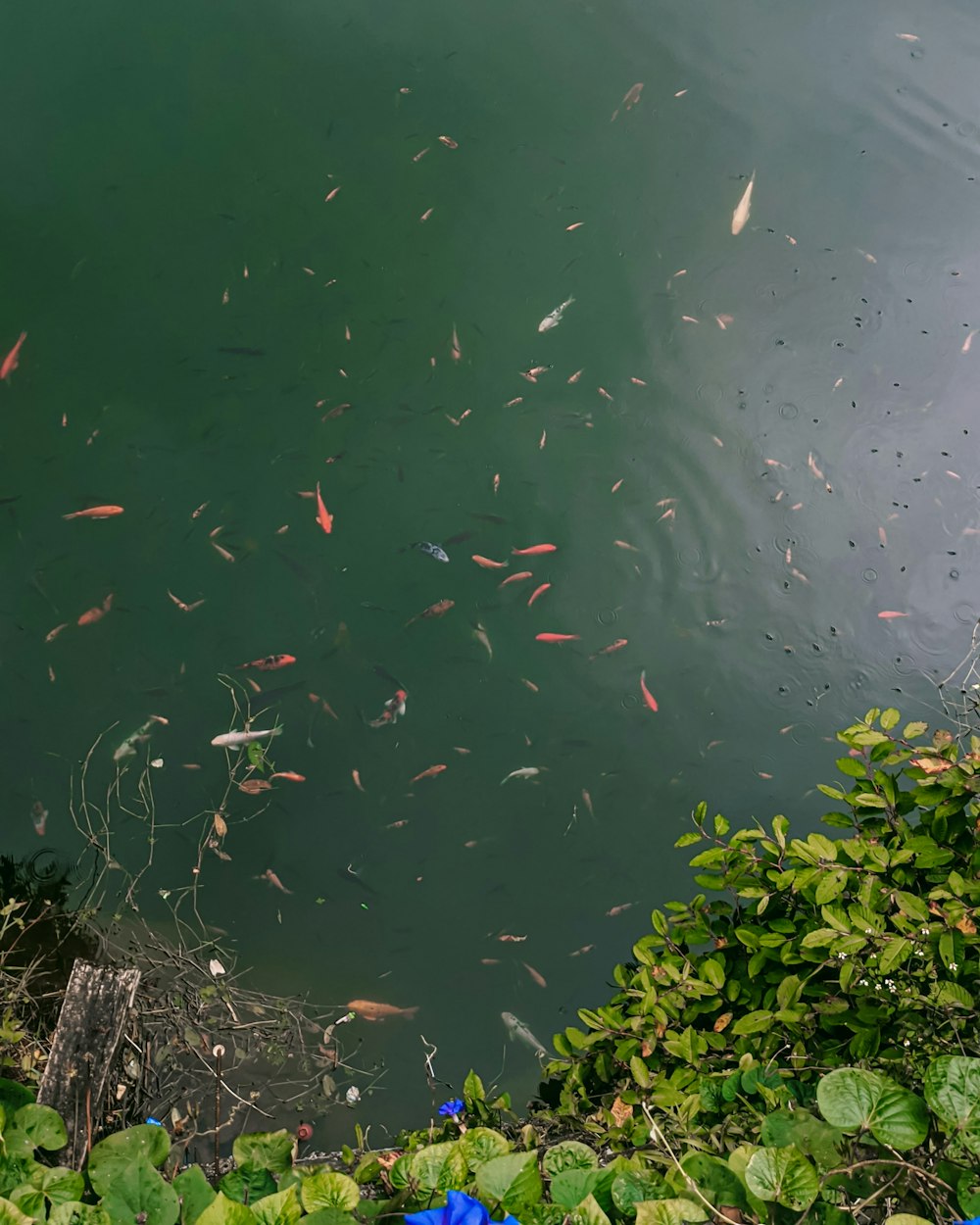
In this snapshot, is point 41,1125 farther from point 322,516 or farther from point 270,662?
A: point 322,516

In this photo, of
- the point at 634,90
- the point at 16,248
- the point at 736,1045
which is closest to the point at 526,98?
the point at 634,90

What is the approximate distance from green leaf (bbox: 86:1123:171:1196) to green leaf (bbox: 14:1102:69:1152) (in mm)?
48

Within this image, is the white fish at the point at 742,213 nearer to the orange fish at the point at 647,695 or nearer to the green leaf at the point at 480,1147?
the orange fish at the point at 647,695

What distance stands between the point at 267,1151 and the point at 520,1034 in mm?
1426

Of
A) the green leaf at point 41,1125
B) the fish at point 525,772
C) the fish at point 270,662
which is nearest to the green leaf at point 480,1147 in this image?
the green leaf at point 41,1125

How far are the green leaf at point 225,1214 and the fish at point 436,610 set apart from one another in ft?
6.07

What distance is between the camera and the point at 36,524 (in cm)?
247

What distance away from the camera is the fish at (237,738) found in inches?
95.2

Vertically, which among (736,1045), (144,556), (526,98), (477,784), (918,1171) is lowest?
(477,784)

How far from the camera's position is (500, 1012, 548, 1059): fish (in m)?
2.33

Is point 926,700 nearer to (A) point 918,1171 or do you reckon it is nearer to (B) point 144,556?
(A) point 918,1171

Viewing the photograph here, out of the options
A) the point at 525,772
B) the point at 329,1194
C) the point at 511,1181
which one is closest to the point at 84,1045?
the point at 329,1194

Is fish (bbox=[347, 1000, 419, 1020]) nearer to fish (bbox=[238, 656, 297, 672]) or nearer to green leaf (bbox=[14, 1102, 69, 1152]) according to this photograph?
fish (bbox=[238, 656, 297, 672])

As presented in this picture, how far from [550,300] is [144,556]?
1461 mm
